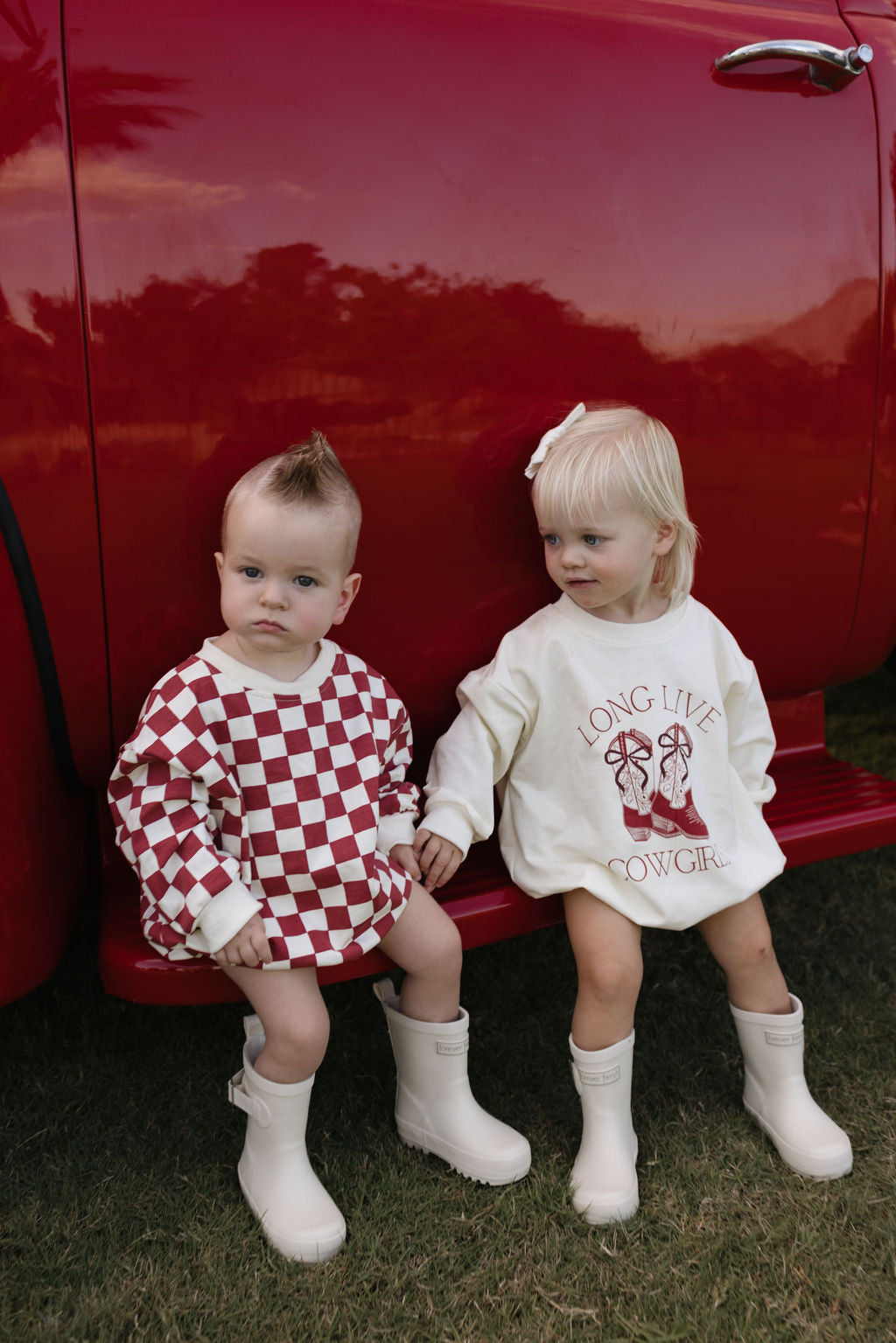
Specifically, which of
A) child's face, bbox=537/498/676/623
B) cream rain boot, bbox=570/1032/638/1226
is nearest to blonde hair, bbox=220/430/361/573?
child's face, bbox=537/498/676/623

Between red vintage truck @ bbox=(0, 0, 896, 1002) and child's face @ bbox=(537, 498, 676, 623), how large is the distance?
73 millimetres

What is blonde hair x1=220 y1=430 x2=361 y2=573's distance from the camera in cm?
145

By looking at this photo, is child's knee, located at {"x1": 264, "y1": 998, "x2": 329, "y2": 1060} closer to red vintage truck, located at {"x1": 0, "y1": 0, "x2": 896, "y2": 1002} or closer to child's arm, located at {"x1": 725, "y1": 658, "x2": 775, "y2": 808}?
red vintage truck, located at {"x1": 0, "y1": 0, "x2": 896, "y2": 1002}

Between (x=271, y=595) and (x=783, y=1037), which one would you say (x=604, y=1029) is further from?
(x=271, y=595)

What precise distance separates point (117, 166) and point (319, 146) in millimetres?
255

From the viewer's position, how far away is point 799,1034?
176cm

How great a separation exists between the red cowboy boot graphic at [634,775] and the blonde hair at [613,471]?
1.05 feet

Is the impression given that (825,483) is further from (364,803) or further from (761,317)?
(364,803)

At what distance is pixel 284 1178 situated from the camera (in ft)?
5.05

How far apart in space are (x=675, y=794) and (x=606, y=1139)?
496mm

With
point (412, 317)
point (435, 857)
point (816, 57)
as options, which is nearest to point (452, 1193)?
point (435, 857)

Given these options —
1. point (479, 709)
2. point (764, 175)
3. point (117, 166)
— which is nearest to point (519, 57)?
point (764, 175)

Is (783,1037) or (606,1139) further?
(783,1037)

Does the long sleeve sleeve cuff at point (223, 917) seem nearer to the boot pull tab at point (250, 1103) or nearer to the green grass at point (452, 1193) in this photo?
the boot pull tab at point (250, 1103)
